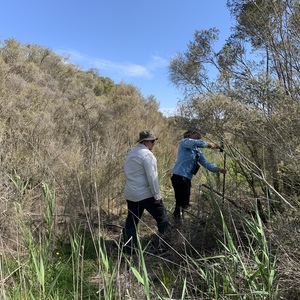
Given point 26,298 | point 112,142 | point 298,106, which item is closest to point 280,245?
point 298,106

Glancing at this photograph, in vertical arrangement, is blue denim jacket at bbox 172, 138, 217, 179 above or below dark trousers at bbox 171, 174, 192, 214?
above

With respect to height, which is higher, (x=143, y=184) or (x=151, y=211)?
(x=143, y=184)

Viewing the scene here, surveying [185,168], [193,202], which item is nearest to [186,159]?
[185,168]

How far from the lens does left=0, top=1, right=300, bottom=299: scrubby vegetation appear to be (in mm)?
2371

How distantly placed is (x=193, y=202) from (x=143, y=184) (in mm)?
1999

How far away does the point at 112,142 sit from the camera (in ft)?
22.1

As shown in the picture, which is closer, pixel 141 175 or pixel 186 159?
pixel 141 175

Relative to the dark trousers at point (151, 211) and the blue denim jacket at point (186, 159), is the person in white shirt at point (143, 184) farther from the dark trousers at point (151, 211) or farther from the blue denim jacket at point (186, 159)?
the blue denim jacket at point (186, 159)

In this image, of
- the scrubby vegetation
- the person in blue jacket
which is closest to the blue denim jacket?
the person in blue jacket

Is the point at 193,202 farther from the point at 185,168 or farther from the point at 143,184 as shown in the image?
the point at 143,184

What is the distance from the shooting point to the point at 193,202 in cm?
589

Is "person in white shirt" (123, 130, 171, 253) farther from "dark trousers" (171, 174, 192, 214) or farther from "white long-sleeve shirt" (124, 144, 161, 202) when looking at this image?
"dark trousers" (171, 174, 192, 214)

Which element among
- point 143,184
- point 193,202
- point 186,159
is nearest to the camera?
point 143,184

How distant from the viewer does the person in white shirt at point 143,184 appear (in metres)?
4.11
